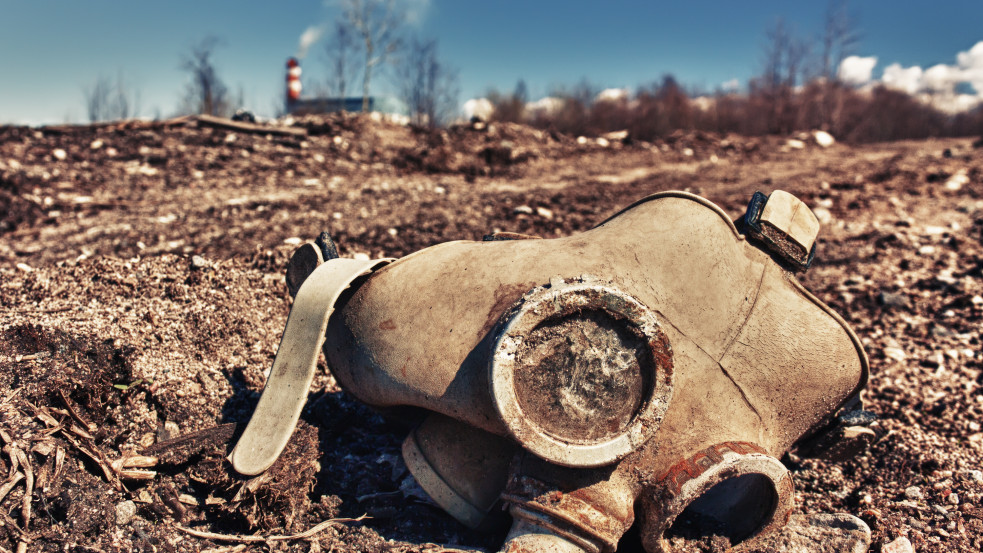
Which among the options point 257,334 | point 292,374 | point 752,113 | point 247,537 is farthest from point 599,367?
point 752,113

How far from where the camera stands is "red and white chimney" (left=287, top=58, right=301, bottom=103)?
2180cm

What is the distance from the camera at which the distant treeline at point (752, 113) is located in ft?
48.9

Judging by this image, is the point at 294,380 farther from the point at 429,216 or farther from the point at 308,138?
the point at 308,138

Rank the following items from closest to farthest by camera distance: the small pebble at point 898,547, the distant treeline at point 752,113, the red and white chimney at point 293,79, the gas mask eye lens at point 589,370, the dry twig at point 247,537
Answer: the gas mask eye lens at point 589,370, the dry twig at point 247,537, the small pebble at point 898,547, the distant treeline at point 752,113, the red and white chimney at point 293,79

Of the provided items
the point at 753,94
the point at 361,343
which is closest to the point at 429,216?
the point at 361,343

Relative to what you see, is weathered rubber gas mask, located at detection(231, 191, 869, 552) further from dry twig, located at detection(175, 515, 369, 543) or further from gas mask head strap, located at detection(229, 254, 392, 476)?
dry twig, located at detection(175, 515, 369, 543)

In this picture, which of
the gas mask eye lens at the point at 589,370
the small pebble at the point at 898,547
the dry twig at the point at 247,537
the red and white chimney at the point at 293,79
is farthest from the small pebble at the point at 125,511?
the red and white chimney at the point at 293,79

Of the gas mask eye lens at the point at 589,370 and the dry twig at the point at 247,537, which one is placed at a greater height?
the gas mask eye lens at the point at 589,370

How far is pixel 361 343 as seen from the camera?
183cm

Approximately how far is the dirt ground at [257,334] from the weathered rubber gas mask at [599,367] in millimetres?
284

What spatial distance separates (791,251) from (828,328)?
263 millimetres

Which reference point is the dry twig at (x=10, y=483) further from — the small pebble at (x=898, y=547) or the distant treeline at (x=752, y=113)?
the distant treeline at (x=752, y=113)

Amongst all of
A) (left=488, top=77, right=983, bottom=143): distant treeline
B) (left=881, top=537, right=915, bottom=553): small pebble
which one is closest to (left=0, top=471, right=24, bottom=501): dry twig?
(left=881, top=537, right=915, bottom=553): small pebble

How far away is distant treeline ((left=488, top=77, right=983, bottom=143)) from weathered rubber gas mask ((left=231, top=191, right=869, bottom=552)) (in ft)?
37.7
